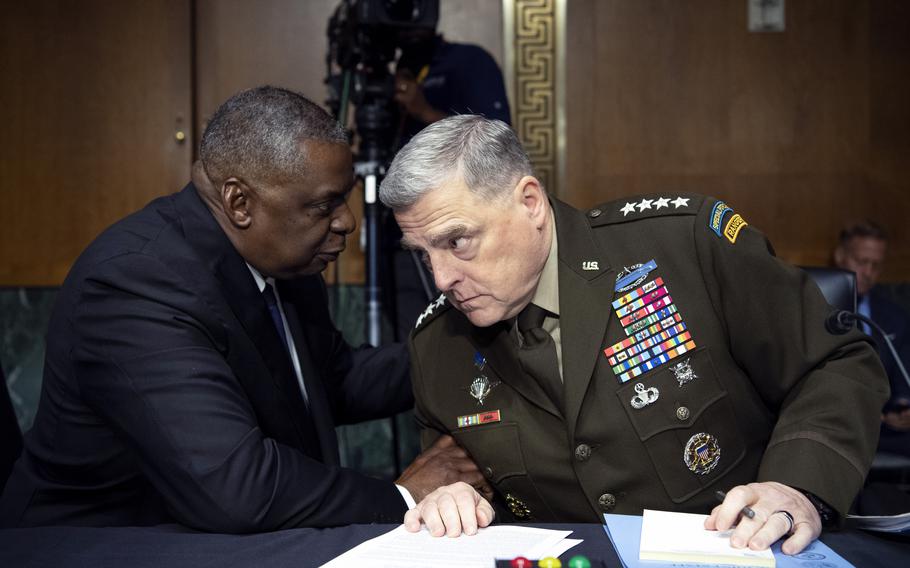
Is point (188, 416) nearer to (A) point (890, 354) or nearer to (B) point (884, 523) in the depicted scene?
(B) point (884, 523)

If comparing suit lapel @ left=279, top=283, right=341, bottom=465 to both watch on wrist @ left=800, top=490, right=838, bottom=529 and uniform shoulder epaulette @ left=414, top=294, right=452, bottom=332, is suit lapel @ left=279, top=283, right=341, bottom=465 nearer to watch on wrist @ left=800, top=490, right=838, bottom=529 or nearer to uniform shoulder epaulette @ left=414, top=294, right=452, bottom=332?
uniform shoulder epaulette @ left=414, top=294, right=452, bottom=332

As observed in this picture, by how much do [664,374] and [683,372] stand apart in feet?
Answer: 0.10

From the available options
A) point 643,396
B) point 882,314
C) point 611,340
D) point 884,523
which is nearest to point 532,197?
point 611,340

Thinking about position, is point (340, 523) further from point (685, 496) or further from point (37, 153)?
point (37, 153)

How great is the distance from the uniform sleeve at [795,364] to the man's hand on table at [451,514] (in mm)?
410

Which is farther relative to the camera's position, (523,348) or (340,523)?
(523,348)

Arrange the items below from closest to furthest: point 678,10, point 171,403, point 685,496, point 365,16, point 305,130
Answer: point 171,403 → point 685,496 → point 305,130 → point 365,16 → point 678,10

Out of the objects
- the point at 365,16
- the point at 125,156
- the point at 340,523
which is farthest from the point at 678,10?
the point at 340,523

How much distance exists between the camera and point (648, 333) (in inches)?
60.7

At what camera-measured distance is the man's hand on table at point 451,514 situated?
120 cm

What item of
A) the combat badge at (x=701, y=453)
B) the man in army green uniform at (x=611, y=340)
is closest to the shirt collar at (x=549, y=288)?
the man in army green uniform at (x=611, y=340)

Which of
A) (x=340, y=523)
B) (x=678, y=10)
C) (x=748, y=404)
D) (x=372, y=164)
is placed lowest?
(x=340, y=523)

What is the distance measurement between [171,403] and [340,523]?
0.31m

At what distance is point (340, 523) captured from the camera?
4.63 ft
